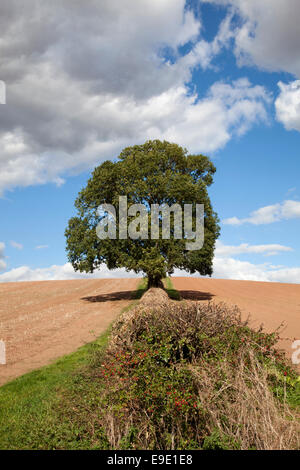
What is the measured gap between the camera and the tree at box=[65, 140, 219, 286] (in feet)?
99.4

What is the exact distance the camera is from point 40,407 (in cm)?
801

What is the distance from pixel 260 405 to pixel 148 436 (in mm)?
1948

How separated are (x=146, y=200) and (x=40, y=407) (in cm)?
2481

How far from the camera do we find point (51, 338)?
1603cm

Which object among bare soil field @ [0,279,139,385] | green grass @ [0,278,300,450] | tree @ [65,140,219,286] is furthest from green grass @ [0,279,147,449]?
tree @ [65,140,219,286]

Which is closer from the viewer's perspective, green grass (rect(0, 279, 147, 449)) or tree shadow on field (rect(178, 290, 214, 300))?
green grass (rect(0, 279, 147, 449))

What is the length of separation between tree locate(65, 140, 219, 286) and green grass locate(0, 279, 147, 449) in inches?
705

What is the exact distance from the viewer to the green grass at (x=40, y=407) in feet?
21.3

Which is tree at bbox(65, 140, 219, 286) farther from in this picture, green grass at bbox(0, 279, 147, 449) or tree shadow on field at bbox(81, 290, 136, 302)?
green grass at bbox(0, 279, 147, 449)

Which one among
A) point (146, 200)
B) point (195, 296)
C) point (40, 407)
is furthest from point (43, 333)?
point (195, 296)

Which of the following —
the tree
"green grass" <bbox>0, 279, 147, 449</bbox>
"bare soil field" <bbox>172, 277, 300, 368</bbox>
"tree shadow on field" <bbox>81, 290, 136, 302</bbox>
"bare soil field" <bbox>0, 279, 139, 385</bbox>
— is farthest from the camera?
"tree shadow on field" <bbox>81, 290, 136, 302</bbox>

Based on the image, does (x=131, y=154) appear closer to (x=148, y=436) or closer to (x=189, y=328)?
(x=189, y=328)

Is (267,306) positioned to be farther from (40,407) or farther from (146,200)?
(40,407)
